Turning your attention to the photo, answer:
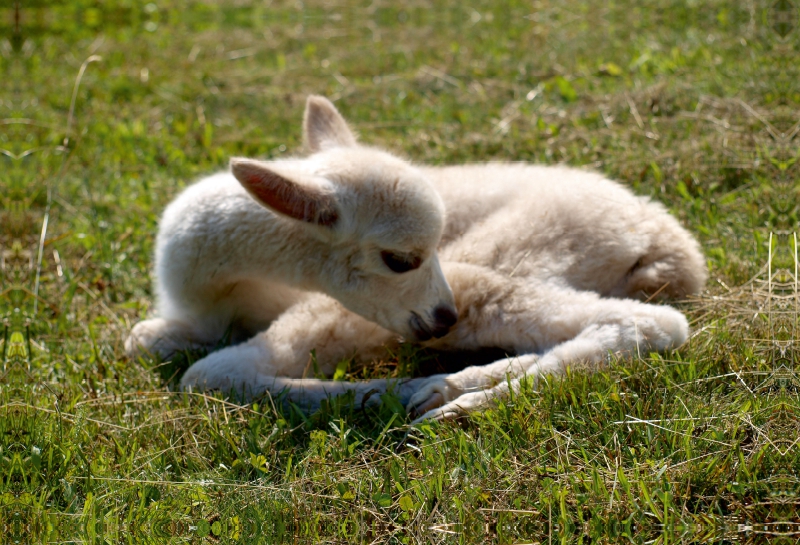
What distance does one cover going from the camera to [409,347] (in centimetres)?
453

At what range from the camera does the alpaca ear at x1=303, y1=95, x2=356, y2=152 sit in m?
5.05

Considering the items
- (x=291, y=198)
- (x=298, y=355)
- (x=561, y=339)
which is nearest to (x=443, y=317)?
(x=561, y=339)

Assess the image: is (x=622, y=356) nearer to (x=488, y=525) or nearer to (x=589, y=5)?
(x=488, y=525)

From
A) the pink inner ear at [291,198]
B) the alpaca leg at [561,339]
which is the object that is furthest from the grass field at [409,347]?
the pink inner ear at [291,198]

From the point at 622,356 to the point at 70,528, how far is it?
7.95 ft

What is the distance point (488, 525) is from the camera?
3.04 meters

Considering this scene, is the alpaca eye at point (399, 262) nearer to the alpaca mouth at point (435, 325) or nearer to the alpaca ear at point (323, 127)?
the alpaca mouth at point (435, 325)

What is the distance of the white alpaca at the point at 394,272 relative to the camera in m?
4.14

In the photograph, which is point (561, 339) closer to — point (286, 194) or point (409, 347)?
point (409, 347)

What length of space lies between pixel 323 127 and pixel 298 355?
4.83 ft

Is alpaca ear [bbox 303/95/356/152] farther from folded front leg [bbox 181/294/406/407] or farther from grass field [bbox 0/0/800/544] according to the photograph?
grass field [bbox 0/0/800/544]

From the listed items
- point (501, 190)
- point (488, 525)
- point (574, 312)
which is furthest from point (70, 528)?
point (501, 190)

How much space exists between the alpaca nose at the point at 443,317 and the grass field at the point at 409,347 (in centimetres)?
27

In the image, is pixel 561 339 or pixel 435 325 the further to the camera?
pixel 435 325
